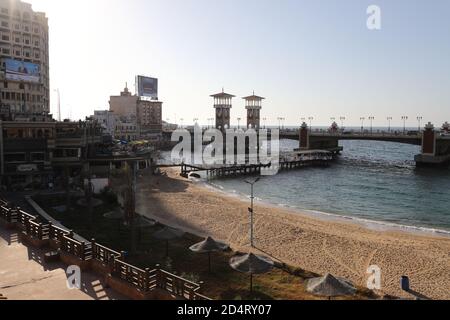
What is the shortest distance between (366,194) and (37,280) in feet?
190

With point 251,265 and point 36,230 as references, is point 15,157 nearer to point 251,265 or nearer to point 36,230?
point 36,230

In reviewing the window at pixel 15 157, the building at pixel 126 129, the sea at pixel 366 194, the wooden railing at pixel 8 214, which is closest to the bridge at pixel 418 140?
the sea at pixel 366 194

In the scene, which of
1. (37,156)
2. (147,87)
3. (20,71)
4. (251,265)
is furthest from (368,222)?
(147,87)

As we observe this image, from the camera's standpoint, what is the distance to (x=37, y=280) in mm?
17641

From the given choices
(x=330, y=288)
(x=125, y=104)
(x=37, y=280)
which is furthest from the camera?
(x=125, y=104)

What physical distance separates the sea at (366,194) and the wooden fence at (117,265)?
1348 inches

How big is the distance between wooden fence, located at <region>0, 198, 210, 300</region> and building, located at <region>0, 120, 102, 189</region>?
89.1ft

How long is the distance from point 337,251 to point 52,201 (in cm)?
2896

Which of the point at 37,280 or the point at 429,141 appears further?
the point at 429,141

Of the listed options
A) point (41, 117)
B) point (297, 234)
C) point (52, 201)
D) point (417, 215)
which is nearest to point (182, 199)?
point (52, 201)

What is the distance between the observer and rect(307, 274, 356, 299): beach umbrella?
18.8 m

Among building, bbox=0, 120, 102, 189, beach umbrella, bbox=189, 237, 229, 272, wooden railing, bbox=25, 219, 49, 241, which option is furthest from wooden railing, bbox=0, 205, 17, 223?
building, bbox=0, 120, 102, 189
